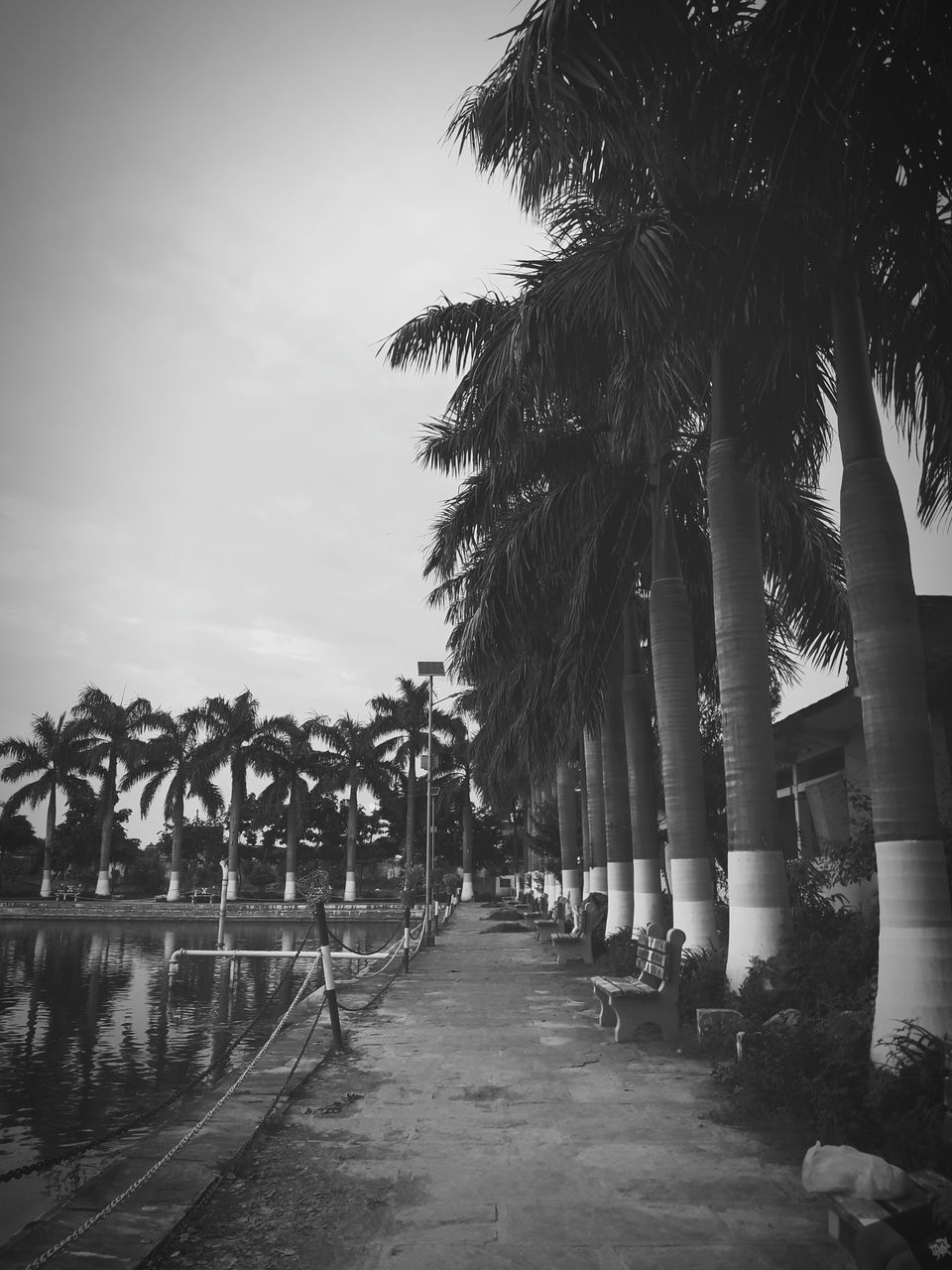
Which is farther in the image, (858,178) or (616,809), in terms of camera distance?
(616,809)

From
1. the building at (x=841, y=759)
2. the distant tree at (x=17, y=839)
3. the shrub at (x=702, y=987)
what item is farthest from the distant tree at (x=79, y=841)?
the shrub at (x=702, y=987)

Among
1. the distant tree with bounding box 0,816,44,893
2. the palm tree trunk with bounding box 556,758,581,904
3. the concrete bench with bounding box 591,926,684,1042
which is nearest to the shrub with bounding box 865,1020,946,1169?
the concrete bench with bounding box 591,926,684,1042

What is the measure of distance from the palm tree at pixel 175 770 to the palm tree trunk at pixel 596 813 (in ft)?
122

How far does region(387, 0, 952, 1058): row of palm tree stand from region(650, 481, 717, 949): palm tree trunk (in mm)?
34

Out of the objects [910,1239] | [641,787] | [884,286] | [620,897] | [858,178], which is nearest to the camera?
[910,1239]

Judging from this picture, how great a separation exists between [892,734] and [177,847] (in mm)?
55013

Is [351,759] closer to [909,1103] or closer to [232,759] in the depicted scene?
[232,759]

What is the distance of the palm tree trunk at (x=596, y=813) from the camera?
22.2 m

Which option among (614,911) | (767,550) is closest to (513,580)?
(767,550)

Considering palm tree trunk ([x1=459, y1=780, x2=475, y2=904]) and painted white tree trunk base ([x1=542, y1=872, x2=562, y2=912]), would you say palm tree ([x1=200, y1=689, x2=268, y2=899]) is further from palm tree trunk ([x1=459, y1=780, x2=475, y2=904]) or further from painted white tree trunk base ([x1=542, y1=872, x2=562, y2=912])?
painted white tree trunk base ([x1=542, y1=872, x2=562, y2=912])

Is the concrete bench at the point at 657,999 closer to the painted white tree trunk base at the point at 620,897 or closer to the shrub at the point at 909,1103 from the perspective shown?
the shrub at the point at 909,1103

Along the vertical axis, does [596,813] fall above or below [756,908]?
above

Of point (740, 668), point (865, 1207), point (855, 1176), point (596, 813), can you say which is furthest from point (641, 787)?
point (865, 1207)

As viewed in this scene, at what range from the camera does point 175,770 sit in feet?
196
